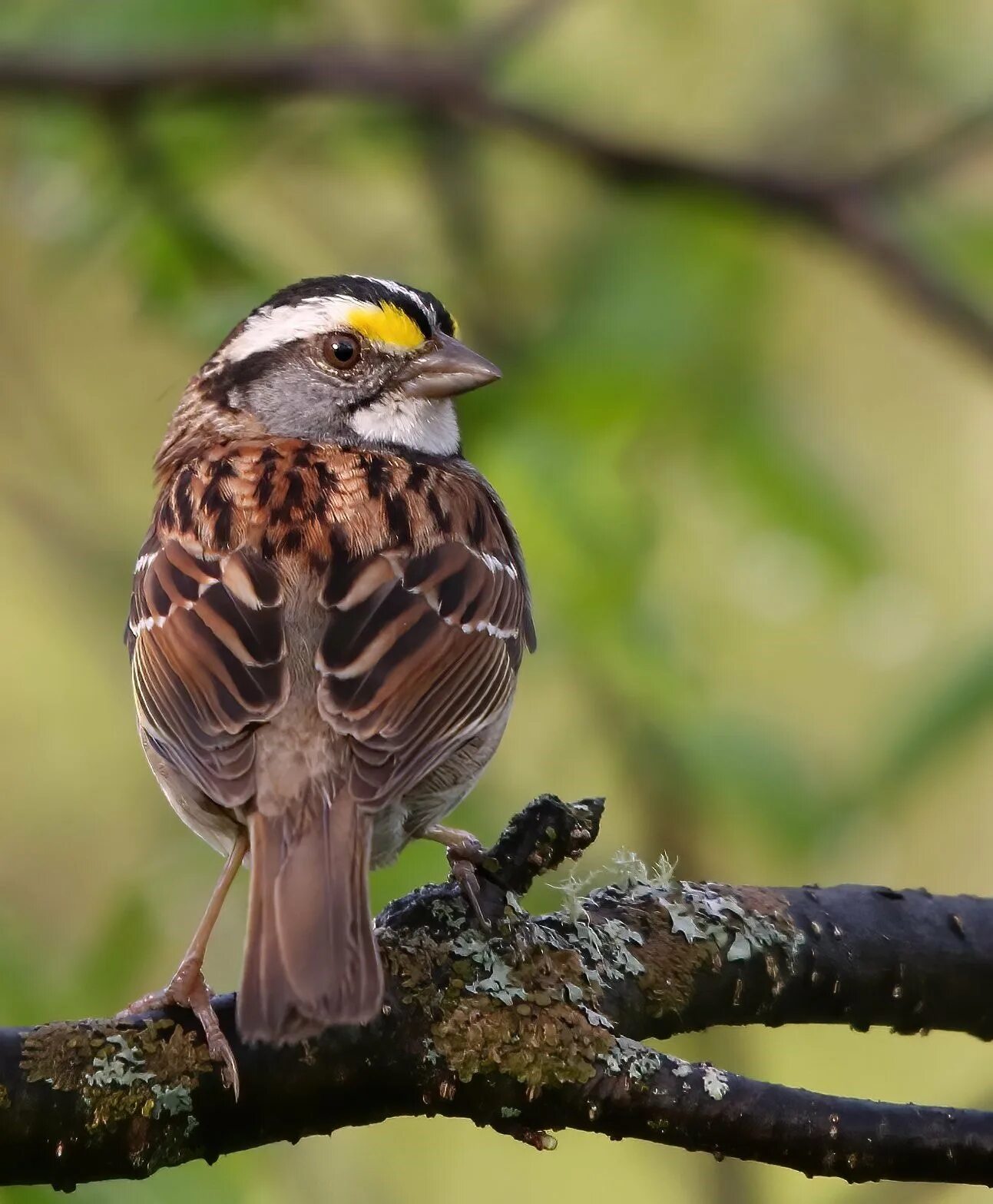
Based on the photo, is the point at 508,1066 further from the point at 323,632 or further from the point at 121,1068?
the point at 323,632

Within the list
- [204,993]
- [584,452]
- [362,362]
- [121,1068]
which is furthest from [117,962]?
[362,362]

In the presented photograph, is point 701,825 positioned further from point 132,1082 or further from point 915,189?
point 132,1082

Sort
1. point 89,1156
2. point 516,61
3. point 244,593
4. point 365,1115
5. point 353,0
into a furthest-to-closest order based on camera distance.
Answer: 1. point 353,0
2. point 516,61
3. point 244,593
4. point 365,1115
5. point 89,1156

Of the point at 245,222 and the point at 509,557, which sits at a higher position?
the point at 245,222

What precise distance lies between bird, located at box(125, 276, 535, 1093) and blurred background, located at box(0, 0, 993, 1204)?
22 cm

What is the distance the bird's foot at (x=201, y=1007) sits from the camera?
3529mm

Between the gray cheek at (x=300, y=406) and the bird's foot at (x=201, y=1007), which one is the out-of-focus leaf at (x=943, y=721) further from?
the bird's foot at (x=201, y=1007)

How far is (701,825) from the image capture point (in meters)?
6.73

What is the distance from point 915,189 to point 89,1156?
14.5ft

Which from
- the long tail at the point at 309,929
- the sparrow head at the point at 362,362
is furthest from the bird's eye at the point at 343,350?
the long tail at the point at 309,929

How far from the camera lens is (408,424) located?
235 inches

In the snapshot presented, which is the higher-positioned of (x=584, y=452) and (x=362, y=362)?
(x=362, y=362)

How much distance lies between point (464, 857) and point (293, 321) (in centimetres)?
226

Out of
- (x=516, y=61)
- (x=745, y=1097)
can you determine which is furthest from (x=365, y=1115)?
(x=516, y=61)
